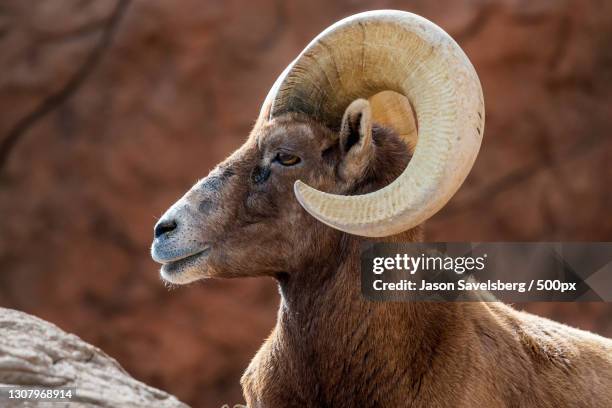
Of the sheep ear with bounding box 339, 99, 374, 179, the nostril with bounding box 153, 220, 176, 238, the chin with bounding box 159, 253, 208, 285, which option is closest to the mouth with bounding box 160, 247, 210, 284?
the chin with bounding box 159, 253, 208, 285

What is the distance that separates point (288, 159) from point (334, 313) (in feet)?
2.49

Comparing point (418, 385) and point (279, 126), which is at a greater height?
point (279, 126)

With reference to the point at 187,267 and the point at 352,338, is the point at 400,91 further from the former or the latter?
the point at 187,267

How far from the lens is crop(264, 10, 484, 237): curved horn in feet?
14.7

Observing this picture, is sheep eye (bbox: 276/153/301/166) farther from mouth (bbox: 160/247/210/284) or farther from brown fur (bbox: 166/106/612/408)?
mouth (bbox: 160/247/210/284)

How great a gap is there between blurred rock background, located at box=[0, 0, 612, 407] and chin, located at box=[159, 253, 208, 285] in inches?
207

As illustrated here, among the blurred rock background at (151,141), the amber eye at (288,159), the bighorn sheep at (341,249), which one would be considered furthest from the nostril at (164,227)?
the blurred rock background at (151,141)

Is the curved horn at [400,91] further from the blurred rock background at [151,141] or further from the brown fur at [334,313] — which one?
the blurred rock background at [151,141]

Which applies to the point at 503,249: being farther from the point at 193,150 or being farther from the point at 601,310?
the point at 193,150

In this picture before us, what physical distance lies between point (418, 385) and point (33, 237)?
6.39 m

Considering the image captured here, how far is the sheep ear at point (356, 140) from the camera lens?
4.82 meters

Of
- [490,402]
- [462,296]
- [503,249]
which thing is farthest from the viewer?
[503,249]

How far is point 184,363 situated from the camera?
1030 centimetres

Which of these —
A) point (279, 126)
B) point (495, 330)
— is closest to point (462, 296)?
point (495, 330)
